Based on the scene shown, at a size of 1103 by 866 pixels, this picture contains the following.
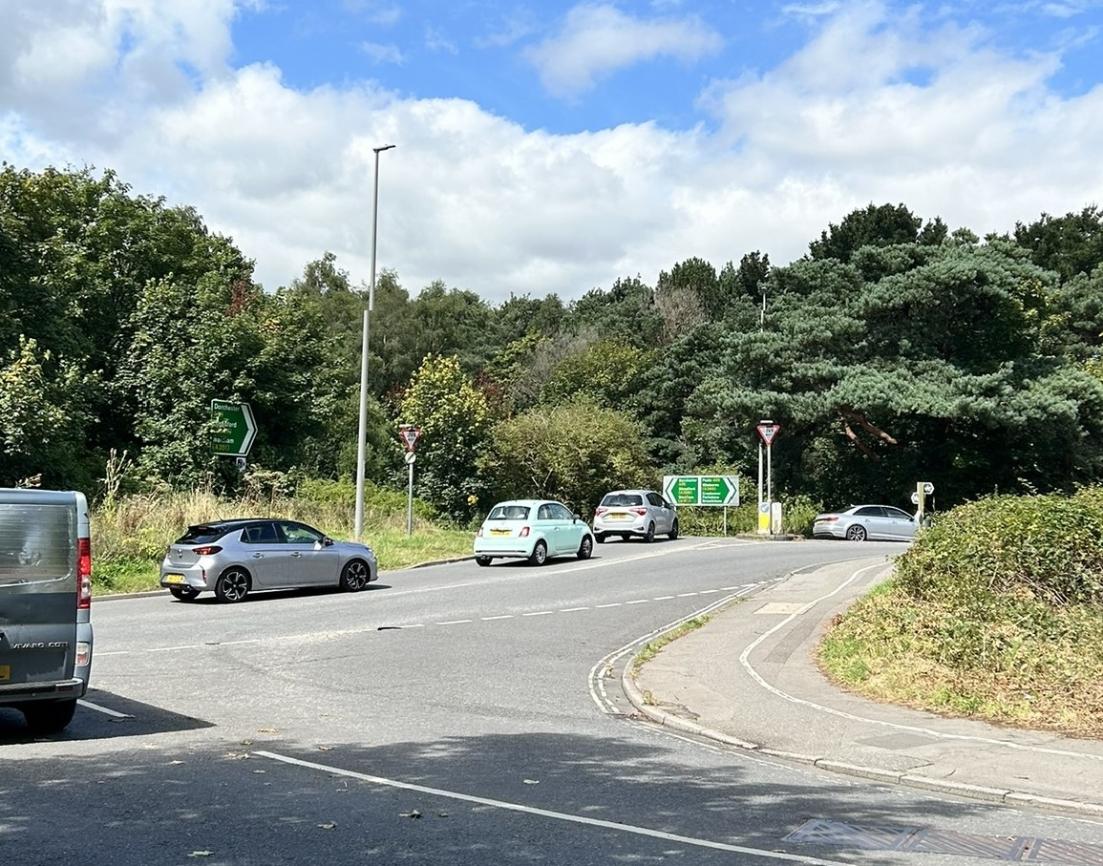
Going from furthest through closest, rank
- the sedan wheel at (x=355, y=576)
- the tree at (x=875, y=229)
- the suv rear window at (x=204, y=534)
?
the tree at (x=875, y=229) → the sedan wheel at (x=355, y=576) → the suv rear window at (x=204, y=534)

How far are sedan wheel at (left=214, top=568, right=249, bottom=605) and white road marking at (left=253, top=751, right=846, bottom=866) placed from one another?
11824 mm

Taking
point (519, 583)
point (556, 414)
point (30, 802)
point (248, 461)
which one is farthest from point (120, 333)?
point (30, 802)

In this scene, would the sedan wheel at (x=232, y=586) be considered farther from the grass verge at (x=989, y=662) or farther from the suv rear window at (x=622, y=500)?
the suv rear window at (x=622, y=500)

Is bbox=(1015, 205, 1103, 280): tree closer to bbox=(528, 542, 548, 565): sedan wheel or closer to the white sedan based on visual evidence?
the white sedan

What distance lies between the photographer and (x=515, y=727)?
381 inches

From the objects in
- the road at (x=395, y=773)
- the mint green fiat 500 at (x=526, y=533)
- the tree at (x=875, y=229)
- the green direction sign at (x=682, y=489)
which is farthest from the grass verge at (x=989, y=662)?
the tree at (x=875, y=229)

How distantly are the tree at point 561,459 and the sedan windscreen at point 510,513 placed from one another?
13801 millimetres

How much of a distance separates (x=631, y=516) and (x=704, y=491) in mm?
7305

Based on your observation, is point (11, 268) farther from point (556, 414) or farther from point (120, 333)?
point (556, 414)

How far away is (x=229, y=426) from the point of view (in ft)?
104

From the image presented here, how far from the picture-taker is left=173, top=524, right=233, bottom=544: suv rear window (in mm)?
19778

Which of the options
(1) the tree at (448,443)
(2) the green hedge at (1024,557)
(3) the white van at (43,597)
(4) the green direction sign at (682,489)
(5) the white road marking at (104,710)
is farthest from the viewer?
(4) the green direction sign at (682,489)

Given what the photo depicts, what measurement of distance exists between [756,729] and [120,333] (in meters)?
33.1

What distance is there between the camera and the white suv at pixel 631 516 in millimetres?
34469
